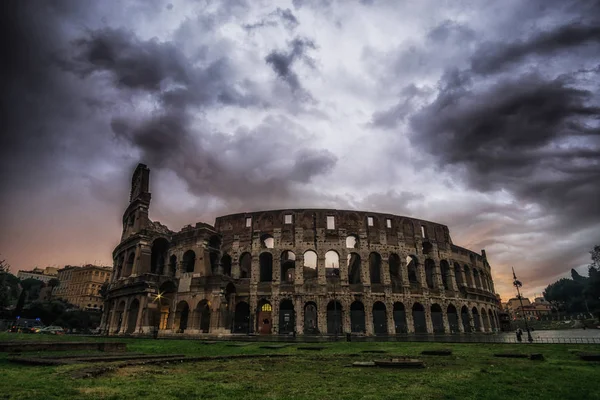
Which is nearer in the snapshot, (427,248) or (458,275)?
(427,248)

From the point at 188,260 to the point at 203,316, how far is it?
6883mm

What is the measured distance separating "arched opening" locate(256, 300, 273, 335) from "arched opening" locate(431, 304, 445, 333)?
1914 cm

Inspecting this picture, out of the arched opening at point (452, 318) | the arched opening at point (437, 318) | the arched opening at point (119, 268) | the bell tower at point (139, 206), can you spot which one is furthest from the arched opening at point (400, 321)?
the arched opening at point (119, 268)

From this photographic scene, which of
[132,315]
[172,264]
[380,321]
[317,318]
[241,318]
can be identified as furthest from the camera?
[172,264]

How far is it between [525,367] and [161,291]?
36171mm

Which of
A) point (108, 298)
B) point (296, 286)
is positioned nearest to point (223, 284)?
point (296, 286)

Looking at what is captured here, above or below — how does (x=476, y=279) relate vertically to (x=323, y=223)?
below

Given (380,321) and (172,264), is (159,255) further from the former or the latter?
Result: (380,321)

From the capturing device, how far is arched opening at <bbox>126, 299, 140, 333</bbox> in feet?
121

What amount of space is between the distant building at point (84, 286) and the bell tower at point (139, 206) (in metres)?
64.7

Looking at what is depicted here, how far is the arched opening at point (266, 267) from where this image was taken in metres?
42.5

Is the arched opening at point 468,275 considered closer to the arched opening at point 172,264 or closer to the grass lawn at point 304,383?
the arched opening at point 172,264

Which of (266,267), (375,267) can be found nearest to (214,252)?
(266,267)

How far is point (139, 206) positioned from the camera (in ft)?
143
